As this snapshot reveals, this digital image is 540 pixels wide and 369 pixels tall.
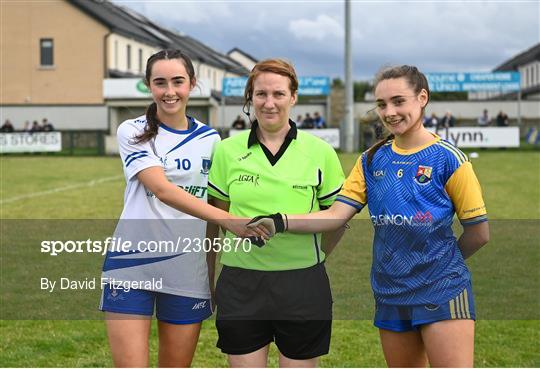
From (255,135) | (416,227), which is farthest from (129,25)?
(416,227)

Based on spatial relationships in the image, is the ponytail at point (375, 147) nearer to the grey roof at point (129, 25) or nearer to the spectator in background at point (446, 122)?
the spectator in background at point (446, 122)

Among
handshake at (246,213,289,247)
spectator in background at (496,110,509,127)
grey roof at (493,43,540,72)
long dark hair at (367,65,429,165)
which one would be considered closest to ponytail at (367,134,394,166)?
long dark hair at (367,65,429,165)

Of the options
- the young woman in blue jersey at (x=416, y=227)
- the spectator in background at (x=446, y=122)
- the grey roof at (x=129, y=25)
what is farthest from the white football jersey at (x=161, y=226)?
the grey roof at (x=129, y=25)

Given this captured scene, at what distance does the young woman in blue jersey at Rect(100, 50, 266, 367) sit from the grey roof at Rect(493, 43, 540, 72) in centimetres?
7327

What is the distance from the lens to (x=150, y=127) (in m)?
3.69

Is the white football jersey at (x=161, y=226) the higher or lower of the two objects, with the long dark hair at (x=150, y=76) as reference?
lower

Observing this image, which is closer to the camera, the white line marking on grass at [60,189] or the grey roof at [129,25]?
the white line marking on grass at [60,189]

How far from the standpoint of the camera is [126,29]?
51.5m

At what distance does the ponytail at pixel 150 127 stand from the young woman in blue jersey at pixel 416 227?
0.78 m

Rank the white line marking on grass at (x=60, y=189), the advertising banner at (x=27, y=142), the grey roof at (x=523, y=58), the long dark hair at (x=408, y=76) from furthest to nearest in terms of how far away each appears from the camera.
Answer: the grey roof at (x=523, y=58)
the advertising banner at (x=27, y=142)
the white line marking on grass at (x=60, y=189)
the long dark hair at (x=408, y=76)

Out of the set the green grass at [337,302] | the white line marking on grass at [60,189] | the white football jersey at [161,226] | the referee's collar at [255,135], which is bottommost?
the green grass at [337,302]

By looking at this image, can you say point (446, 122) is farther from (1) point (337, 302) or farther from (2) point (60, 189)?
(1) point (337, 302)

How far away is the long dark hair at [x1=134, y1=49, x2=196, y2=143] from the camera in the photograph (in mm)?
3659

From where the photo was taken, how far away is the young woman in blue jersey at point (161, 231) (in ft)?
11.8
